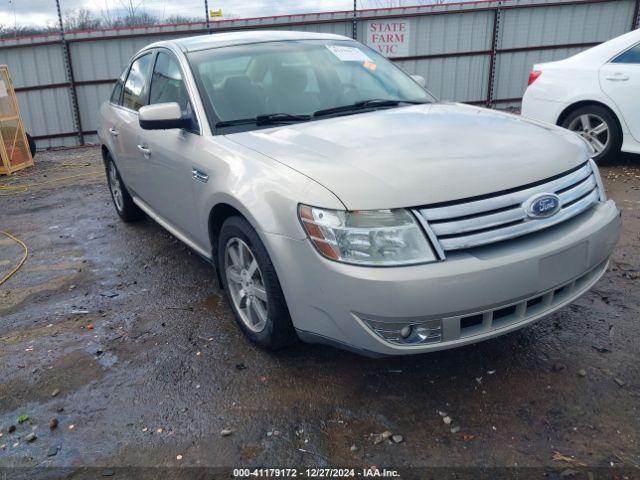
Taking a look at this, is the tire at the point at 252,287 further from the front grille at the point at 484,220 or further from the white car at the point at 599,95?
the white car at the point at 599,95

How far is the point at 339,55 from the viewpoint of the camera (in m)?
3.92

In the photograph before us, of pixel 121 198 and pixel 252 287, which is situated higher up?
pixel 252 287

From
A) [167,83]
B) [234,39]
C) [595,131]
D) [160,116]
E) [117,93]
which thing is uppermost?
[234,39]

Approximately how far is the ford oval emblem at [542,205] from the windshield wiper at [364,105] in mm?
1409

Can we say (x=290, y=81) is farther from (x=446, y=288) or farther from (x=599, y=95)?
(x=599, y=95)

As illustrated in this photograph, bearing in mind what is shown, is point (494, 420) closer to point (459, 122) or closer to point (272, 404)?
point (272, 404)

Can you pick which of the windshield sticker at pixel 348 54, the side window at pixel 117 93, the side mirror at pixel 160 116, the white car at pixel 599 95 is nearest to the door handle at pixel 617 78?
the white car at pixel 599 95

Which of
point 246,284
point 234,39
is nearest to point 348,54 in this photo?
point 234,39

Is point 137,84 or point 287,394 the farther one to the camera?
point 137,84

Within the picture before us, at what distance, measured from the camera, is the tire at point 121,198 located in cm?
545

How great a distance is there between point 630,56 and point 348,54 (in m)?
3.86

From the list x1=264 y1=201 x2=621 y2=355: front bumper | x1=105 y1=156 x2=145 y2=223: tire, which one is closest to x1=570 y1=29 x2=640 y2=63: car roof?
x1=264 y1=201 x2=621 y2=355: front bumper

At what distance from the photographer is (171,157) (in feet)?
11.9

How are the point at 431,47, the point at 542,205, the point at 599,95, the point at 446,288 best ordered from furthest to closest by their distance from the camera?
1. the point at 431,47
2. the point at 599,95
3. the point at 542,205
4. the point at 446,288
